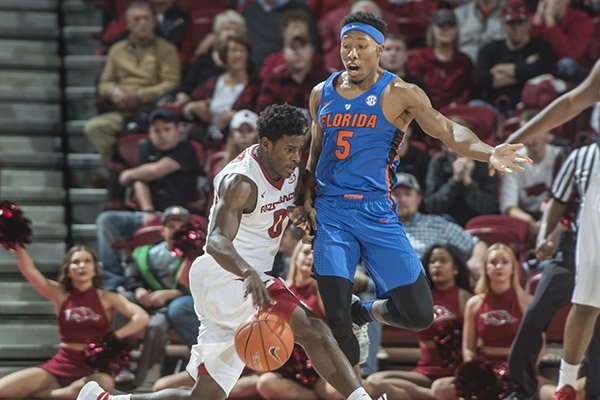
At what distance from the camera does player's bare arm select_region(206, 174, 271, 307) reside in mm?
4988

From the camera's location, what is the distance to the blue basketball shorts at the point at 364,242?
5.67 metres

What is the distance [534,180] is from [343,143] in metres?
3.20

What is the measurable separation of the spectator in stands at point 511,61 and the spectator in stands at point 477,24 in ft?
1.18

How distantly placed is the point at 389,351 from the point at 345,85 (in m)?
2.64

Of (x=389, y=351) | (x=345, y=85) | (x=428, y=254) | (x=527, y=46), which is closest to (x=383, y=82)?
(x=345, y=85)

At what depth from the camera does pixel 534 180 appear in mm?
8523

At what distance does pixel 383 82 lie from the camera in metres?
5.70

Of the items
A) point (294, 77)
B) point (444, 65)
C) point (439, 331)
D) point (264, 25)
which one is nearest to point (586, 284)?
point (439, 331)

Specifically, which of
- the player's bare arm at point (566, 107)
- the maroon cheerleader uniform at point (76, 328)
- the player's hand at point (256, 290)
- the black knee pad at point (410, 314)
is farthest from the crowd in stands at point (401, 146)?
the player's hand at point (256, 290)

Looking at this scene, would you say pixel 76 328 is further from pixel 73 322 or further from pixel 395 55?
pixel 395 55

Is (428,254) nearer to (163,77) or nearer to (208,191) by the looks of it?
(208,191)

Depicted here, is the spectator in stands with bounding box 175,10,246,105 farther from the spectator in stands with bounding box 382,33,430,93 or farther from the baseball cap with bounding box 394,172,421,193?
the baseball cap with bounding box 394,172,421,193

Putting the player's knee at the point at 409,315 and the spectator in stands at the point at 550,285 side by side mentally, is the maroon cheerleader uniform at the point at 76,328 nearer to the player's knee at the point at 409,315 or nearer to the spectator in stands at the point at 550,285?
the player's knee at the point at 409,315

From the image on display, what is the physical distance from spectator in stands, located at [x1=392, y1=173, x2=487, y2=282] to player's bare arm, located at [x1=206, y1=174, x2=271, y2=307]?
2559 mm
